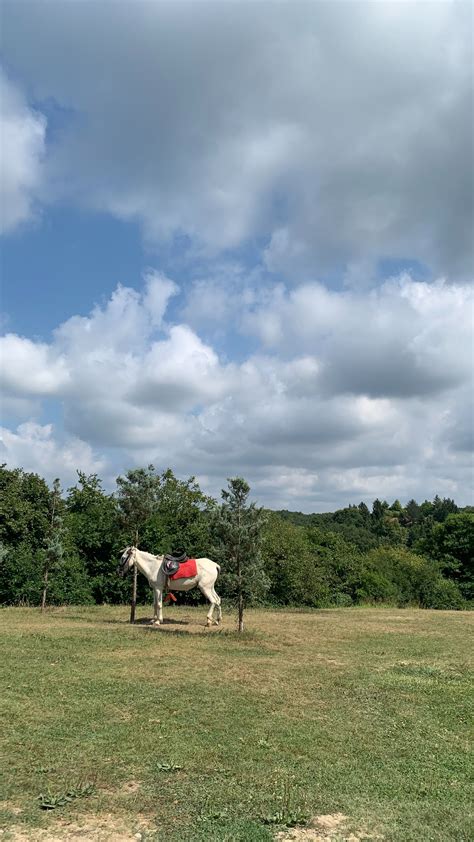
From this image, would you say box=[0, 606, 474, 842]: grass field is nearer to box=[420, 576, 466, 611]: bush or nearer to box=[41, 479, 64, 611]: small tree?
box=[41, 479, 64, 611]: small tree

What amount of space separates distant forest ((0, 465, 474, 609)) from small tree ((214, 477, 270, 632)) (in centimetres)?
30

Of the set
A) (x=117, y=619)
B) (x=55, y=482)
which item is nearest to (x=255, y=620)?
(x=117, y=619)

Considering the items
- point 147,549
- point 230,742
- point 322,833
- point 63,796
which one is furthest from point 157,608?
point 322,833

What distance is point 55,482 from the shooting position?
76.7 feet

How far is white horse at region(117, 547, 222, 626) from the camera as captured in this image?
58.3ft

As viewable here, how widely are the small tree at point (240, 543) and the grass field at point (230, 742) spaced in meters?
2.50

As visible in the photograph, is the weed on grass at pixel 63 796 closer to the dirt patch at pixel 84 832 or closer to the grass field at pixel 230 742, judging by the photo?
the grass field at pixel 230 742

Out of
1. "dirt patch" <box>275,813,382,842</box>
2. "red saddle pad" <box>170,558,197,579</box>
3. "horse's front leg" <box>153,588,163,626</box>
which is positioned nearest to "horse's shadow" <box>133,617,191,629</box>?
"horse's front leg" <box>153,588,163,626</box>

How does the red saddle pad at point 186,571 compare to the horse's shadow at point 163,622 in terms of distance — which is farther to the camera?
the horse's shadow at point 163,622

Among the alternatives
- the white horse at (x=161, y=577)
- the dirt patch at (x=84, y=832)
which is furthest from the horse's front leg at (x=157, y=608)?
the dirt patch at (x=84, y=832)

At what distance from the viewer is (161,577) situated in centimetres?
1778

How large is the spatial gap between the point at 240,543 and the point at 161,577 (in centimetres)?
325

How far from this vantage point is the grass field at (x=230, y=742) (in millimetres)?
5125

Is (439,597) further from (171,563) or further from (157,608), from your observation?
(171,563)
